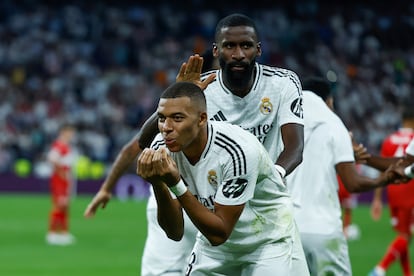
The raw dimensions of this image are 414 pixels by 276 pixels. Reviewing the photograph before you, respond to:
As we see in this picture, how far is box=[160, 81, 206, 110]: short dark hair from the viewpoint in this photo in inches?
202

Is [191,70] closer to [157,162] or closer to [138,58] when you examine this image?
[157,162]

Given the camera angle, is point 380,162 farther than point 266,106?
Yes

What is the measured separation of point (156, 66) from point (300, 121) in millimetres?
25274

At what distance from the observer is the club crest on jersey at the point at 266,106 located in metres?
6.16

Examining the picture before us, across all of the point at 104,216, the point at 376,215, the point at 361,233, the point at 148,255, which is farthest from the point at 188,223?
the point at 104,216

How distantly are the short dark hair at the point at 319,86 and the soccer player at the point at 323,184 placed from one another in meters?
0.25

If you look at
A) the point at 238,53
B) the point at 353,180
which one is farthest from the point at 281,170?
the point at 353,180

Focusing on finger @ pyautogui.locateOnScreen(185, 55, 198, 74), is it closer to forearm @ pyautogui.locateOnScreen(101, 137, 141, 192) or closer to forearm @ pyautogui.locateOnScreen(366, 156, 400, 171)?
forearm @ pyautogui.locateOnScreen(101, 137, 141, 192)

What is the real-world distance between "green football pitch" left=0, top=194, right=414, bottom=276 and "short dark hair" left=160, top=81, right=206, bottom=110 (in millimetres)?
7541

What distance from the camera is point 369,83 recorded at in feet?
99.5

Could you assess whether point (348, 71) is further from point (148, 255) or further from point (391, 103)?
point (148, 255)

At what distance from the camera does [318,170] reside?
7410 millimetres

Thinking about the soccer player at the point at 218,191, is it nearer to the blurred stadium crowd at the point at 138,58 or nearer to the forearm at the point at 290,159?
the forearm at the point at 290,159

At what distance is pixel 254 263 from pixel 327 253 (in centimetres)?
181
